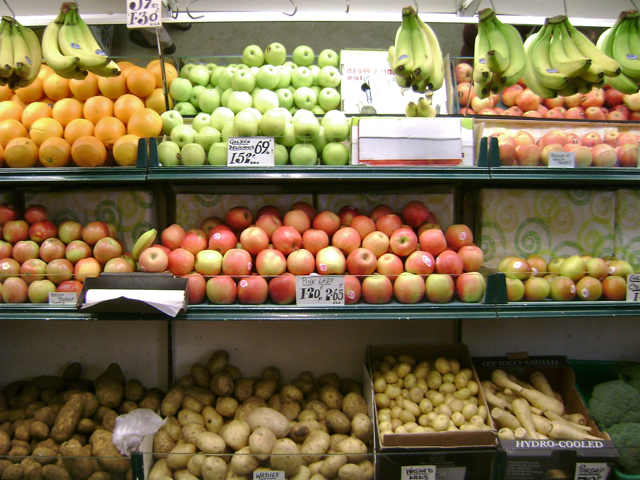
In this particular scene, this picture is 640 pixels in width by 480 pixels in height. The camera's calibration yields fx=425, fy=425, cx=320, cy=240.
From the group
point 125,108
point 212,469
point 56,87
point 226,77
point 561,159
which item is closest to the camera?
point 212,469

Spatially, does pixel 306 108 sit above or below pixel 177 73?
below

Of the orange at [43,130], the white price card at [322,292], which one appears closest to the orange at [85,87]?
the orange at [43,130]

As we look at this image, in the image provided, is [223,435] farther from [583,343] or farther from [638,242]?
[638,242]

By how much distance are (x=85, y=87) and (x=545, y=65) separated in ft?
6.82

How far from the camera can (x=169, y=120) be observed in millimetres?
1974

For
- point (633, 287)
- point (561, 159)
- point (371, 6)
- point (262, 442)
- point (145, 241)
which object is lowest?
point (262, 442)

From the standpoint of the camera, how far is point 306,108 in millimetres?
2131

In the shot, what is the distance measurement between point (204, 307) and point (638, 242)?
7.13 ft

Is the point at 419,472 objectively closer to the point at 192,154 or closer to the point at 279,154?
the point at 279,154

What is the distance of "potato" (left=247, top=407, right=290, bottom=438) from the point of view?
177cm

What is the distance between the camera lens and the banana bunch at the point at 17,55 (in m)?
1.73

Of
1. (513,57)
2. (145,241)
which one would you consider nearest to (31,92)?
(145,241)

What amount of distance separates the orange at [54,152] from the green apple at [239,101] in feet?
2.41

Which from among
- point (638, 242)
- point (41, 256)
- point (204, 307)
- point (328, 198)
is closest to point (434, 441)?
point (204, 307)
